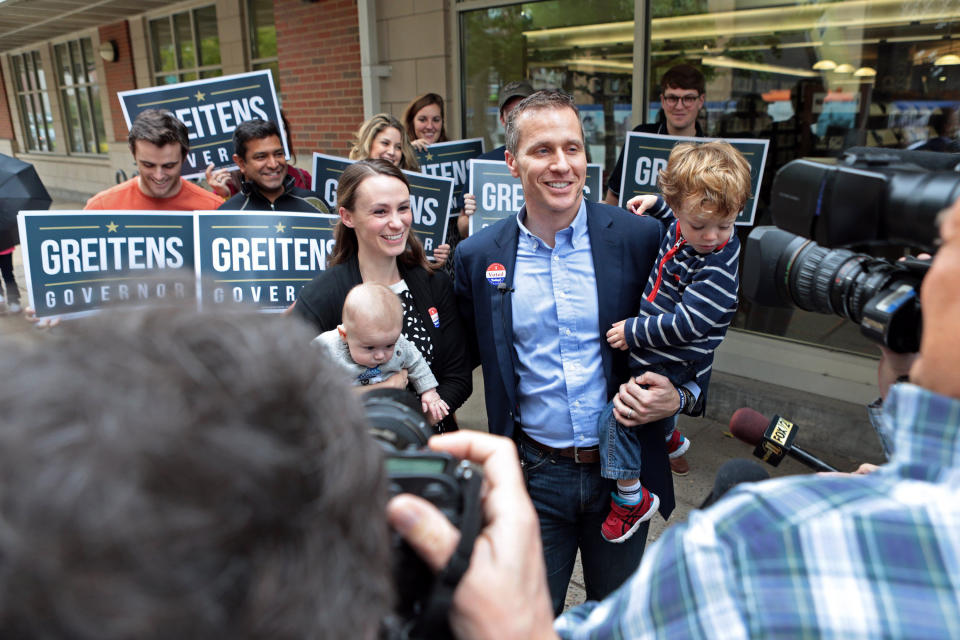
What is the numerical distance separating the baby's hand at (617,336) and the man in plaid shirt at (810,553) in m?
1.22

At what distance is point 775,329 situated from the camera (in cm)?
458

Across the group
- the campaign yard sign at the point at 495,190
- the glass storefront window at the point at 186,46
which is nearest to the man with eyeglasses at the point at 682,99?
the campaign yard sign at the point at 495,190

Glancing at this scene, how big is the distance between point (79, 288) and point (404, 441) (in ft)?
8.66

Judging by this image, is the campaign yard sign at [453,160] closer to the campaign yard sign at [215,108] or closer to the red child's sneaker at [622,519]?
the campaign yard sign at [215,108]

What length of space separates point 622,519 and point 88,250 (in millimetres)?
2539

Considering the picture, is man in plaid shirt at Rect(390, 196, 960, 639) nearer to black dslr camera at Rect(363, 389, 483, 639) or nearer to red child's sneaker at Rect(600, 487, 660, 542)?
black dslr camera at Rect(363, 389, 483, 639)

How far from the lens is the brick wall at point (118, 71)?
12023 mm

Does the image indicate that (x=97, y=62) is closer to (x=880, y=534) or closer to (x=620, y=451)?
(x=620, y=451)

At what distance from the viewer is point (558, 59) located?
5.85 meters

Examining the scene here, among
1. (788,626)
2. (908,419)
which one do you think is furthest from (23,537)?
(908,419)

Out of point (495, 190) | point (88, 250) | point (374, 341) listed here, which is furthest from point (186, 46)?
point (374, 341)

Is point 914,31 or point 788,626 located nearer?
point 788,626

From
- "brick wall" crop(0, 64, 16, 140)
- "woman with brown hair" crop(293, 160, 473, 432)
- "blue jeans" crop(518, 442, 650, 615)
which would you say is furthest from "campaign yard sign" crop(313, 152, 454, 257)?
"brick wall" crop(0, 64, 16, 140)

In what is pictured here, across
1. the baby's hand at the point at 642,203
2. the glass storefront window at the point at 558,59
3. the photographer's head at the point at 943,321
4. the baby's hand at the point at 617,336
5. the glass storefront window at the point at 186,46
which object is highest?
the glass storefront window at the point at 186,46
